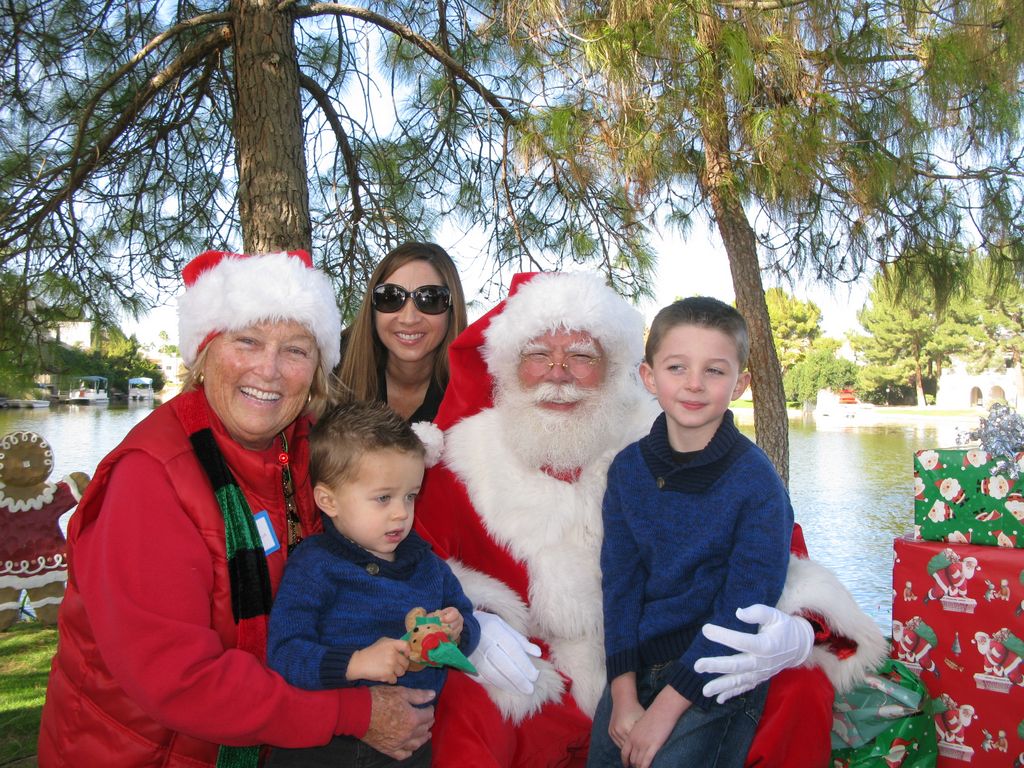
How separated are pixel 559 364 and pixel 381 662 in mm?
1142

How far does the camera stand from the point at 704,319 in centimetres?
213

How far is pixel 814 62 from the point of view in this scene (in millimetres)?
4113

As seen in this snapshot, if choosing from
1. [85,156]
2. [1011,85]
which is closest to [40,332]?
[85,156]

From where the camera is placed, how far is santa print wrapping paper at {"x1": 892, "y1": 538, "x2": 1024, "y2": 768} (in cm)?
242

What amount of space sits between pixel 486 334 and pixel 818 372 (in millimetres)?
22772

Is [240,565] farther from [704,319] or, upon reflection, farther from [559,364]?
[704,319]

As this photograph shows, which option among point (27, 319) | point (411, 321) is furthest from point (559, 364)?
point (27, 319)

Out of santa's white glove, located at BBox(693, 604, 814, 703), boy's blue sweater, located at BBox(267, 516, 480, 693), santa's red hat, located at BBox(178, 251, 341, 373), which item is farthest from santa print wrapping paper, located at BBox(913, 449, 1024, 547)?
santa's red hat, located at BBox(178, 251, 341, 373)

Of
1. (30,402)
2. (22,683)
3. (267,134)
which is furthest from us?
(30,402)

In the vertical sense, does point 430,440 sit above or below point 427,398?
below

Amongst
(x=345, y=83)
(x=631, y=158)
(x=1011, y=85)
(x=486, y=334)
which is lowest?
(x=486, y=334)

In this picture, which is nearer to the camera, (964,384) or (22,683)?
(22,683)

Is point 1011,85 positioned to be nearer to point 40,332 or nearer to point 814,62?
point 814,62

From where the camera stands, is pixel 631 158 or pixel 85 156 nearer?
pixel 631 158
